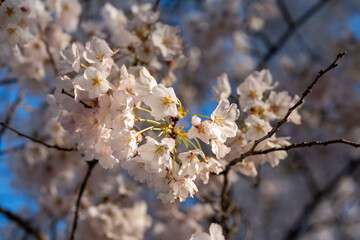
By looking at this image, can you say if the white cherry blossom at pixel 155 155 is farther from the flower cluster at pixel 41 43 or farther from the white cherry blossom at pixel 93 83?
the flower cluster at pixel 41 43

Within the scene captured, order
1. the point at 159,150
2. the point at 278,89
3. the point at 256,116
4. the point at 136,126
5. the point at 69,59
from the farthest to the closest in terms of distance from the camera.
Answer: the point at 278,89 < the point at 256,116 < the point at 69,59 < the point at 136,126 < the point at 159,150

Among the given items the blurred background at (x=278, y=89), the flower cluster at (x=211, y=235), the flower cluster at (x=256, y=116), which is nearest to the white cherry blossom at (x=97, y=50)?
the flower cluster at (x=256, y=116)

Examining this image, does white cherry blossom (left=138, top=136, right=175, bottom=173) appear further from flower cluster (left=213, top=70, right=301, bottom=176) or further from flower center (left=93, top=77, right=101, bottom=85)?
flower cluster (left=213, top=70, right=301, bottom=176)

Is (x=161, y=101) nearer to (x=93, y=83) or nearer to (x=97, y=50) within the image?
(x=93, y=83)

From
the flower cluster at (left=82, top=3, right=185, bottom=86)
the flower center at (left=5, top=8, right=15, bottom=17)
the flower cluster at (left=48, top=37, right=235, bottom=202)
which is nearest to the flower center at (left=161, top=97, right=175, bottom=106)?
the flower cluster at (left=48, top=37, right=235, bottom=202)

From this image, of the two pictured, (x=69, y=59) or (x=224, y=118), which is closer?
(x=224, y=118)

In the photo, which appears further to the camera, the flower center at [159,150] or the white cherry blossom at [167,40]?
the white cherry blossom at [167,40]

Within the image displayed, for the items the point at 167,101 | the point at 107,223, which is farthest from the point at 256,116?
the point at 107,223

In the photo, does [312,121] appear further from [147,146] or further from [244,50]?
[147,146]

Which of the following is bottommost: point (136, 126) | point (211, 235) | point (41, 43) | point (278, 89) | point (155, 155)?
point (211, 235)
